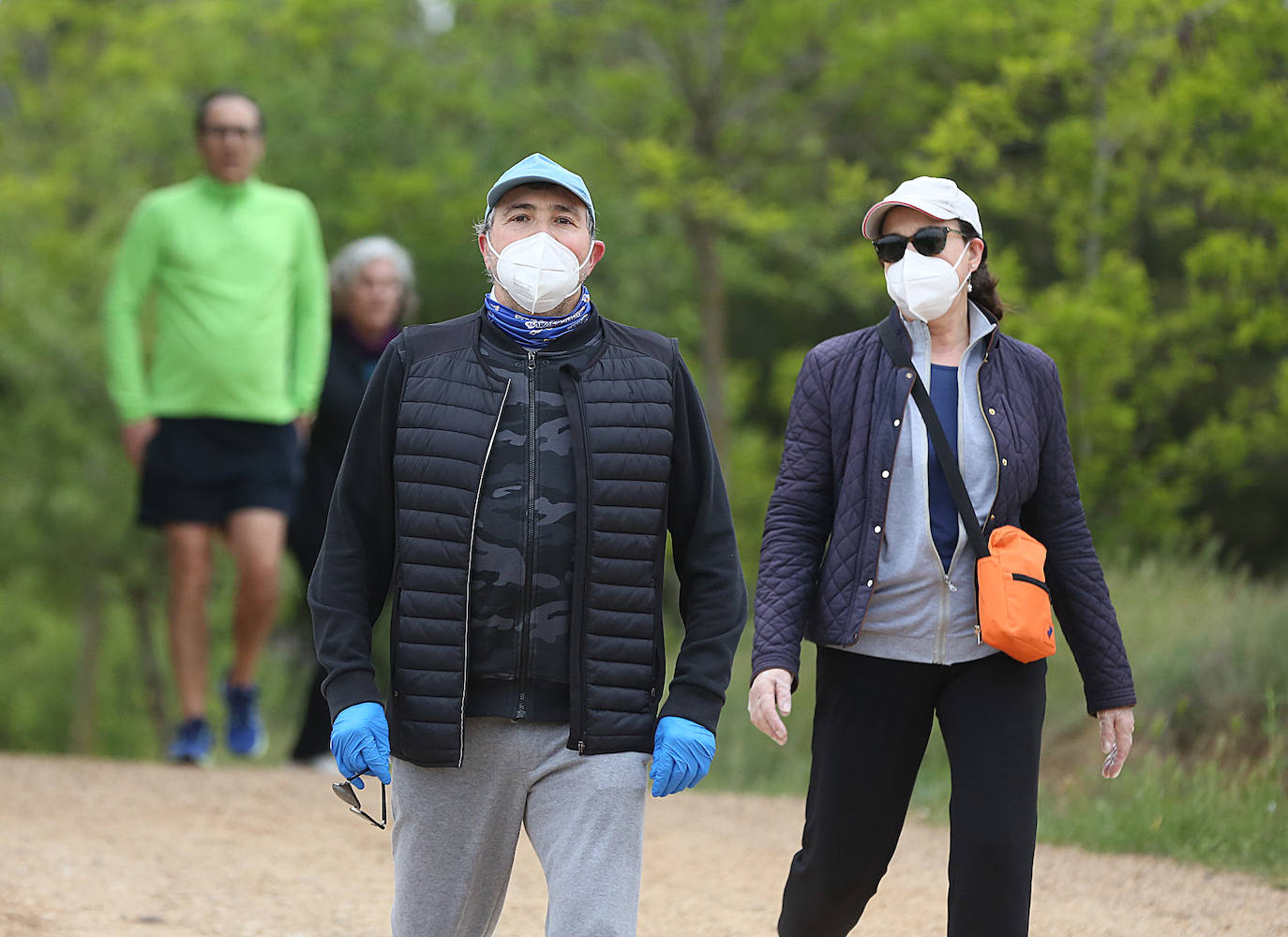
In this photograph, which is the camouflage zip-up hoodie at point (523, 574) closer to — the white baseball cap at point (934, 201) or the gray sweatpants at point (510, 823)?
the gray sweatpants at point (510, 823)

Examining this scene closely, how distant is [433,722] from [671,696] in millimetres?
495

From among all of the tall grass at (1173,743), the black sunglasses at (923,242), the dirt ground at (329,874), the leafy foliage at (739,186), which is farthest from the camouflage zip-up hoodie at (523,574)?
the leafy foliage at (739,186)

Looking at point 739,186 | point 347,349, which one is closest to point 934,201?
point 347,349

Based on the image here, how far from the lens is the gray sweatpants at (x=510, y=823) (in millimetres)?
3367

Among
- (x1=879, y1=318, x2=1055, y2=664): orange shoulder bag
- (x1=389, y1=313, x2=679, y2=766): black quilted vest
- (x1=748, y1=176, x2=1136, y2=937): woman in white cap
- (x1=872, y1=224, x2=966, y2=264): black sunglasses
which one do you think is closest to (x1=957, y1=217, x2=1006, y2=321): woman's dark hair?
(x1=748, y1=176, x2=1136, y2=937): woman in white cap

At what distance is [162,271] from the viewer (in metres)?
7.97

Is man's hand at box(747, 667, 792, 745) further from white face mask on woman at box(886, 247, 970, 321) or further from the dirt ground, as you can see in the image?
the dirt ground

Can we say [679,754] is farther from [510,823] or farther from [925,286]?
[925,286]

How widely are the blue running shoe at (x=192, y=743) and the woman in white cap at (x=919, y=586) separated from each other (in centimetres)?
470

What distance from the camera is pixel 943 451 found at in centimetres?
403

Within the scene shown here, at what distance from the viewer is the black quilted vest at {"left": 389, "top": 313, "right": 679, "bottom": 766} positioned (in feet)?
11.1

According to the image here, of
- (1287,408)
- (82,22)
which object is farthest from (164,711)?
(1287,408)

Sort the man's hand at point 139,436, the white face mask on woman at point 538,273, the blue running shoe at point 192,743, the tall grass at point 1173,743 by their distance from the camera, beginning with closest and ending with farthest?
the white face mask on woman at point 538,273
the tall grass at point 1173,743
the man's hand at point 139,436
the blue running shoe at point 192,743

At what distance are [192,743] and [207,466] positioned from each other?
142 centimetres
